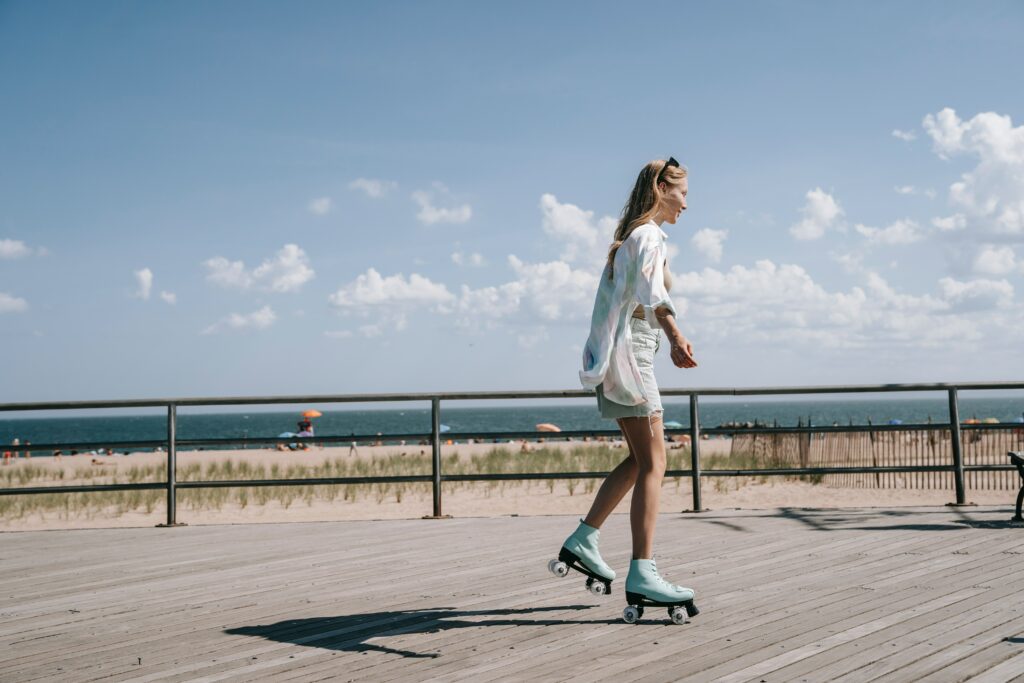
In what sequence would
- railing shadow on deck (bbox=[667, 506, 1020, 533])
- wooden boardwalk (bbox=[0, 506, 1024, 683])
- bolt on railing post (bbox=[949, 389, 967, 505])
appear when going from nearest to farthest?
wooden boardwalk (bbox=[0, 506, 1024, 683])
railing shadow on deck (bbox=[667, 506, 1020, 533])
bolt on railing post (bbox=[949, 389, 967, 505])

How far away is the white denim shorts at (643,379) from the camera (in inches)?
142

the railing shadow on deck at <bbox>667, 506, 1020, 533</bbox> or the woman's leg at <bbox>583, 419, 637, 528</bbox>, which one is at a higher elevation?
the woman's leg at <bbox>583, 419, 637, 528</bbox>

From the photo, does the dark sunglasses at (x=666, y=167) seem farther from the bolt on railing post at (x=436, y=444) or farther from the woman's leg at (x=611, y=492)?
the bolt on railing post at (x=436, y=444)

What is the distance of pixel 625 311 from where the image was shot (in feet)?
12.0

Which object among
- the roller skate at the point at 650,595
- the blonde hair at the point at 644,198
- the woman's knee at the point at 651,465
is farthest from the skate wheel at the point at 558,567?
the blonde hair at the point at 644,198

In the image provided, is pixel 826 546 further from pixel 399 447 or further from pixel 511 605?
pixel 399 447

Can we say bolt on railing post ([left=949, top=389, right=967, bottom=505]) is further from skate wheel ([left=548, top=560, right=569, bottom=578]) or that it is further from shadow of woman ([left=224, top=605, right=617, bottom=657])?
skate wheel ([left=548, top=560, right=569, bottom=578])

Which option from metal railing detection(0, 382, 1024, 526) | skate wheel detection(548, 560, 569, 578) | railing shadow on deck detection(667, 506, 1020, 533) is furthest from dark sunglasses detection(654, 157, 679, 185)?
metal railing detection(0, 382, 1024, 526)

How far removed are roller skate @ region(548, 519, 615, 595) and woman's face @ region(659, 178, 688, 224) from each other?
4.36 ft

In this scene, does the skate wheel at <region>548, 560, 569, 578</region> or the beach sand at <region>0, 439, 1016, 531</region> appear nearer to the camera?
the skate wheel at <region>548, 560, 569, 578</region>

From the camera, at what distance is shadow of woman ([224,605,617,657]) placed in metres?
3.52

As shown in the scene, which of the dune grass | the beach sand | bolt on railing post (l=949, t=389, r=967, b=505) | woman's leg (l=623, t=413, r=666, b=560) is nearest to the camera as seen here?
woman's leg (l=623, t=413, r=666, b=560)

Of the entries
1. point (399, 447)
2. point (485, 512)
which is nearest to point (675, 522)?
point (485, 512)

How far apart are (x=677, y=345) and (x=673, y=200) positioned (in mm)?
710
